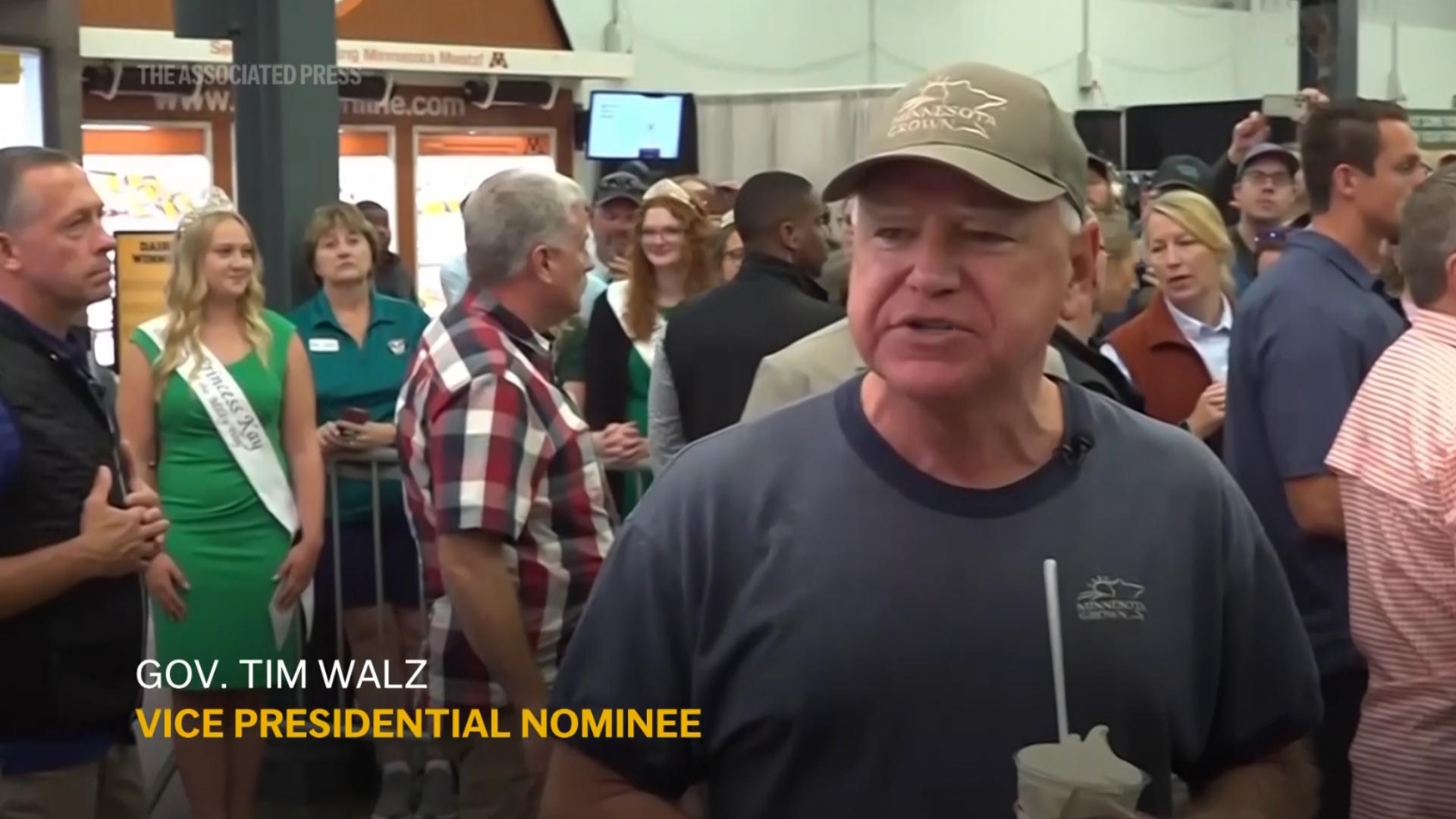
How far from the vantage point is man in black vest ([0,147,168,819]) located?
10.0 ft

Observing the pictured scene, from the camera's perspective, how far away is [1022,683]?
5.16ft

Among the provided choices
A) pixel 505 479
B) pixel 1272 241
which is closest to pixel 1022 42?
pixel 1272 241

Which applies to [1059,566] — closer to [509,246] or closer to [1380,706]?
[1380,706]

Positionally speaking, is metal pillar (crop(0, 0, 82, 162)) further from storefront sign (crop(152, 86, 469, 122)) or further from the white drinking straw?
the white drinking straw

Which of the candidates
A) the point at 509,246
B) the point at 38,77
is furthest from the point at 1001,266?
the point at 38,77

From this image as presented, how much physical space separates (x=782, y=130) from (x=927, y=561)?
39.3 ft

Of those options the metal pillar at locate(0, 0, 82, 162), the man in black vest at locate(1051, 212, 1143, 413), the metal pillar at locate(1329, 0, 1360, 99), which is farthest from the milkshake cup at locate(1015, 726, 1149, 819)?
the metal pillar at locate(1329, 0, 1360, 99)

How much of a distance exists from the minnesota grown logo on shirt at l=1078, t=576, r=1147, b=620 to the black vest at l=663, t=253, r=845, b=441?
2682 millimetres

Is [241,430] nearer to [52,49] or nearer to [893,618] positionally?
[893,618]

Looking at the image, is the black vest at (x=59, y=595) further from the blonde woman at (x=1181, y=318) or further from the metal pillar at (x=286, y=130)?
the blonde woman at (x=1181, y=318)

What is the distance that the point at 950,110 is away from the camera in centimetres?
156

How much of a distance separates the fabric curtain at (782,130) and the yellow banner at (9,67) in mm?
6371

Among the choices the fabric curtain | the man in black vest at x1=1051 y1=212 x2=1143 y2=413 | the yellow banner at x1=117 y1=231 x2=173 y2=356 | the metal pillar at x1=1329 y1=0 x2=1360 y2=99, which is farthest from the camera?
the fabric curtain

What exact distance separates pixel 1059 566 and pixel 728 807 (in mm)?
384
